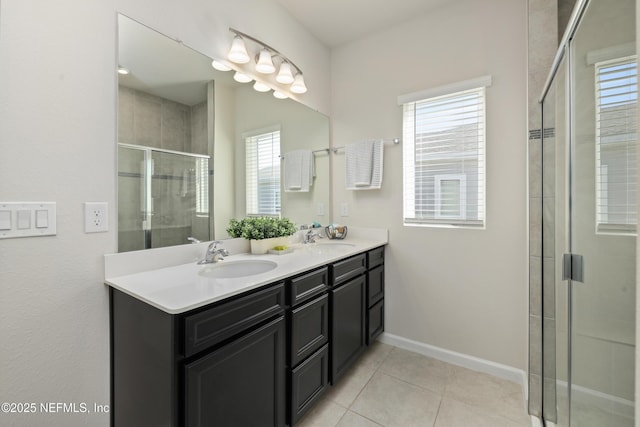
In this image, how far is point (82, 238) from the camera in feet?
3.62

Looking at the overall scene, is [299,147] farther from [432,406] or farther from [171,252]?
[432,406]

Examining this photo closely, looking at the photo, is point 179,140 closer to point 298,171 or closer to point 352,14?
point 298,171

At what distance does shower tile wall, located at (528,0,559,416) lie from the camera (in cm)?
147

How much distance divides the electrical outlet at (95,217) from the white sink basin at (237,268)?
47 cm

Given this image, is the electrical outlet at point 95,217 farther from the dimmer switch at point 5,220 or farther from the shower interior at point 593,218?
the shower interior at point 593,218

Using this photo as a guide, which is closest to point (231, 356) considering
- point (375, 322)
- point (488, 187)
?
point (375, 322)

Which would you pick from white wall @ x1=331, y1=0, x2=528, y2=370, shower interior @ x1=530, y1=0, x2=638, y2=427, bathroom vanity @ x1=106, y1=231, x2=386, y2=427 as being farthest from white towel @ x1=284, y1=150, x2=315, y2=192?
shower interior @ x1=530, y1=0, x2=638, y2=427

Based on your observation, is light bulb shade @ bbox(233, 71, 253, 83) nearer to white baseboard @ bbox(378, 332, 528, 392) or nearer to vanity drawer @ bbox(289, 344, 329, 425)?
vanity drawer @ bbox(289, 344, 329, 425)

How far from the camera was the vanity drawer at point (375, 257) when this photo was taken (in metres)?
2.05

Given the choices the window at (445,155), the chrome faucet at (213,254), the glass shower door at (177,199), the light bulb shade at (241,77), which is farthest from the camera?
the window at (445,155)

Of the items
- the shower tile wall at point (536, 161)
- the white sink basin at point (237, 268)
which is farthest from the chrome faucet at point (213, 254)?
the shower tile wall at point (536, 161)

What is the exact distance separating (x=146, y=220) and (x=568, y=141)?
1.89 metres

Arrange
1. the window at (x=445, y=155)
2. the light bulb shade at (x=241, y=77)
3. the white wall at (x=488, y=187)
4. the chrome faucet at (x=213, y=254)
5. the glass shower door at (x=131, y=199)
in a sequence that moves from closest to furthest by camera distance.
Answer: the glass shower door at (x=131, y=199), the chrome faucet at (x=213, y=254), the light bulb shade at (x=241, y=77), the white wall at (x=488, y=187), the window at (x=445, y=155)

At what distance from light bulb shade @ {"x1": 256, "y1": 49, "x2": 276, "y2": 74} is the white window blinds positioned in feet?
3.59
